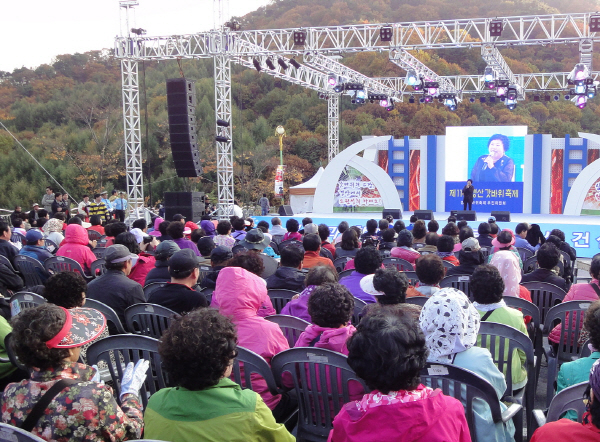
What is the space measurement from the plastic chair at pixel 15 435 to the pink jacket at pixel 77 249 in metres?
4.87

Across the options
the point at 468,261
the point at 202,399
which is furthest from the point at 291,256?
the point at 202,399

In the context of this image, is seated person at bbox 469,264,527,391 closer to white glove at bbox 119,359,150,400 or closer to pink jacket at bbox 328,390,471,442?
pink jacket at bbox 328,390,471,442

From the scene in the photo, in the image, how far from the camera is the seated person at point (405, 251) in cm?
597

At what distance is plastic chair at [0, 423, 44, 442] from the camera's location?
1511mm

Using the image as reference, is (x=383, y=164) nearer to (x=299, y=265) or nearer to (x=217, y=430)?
(x=299, y=265)

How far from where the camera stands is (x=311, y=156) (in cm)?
3400

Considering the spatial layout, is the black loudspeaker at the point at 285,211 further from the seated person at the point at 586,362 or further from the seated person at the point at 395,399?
the seated person at the point at 395,399

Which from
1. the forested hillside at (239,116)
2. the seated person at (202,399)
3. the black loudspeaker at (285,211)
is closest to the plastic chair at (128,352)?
the seated person at (202,399)

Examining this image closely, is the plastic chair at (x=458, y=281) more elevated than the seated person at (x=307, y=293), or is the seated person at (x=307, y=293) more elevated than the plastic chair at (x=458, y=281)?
the seated person at (x=307, y=293)

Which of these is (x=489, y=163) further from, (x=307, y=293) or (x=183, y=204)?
(x=307, y=293)

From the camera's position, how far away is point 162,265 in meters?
4.77

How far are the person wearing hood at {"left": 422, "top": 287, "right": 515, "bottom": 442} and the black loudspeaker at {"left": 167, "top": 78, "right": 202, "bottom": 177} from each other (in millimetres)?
11621

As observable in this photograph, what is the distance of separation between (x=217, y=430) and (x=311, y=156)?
1286 inches

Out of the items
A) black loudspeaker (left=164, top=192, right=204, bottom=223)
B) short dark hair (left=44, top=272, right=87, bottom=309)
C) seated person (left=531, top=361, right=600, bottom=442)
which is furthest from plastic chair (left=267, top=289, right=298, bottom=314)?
black loudspeaker (left=164, top=192, right=204, bottom=223)
